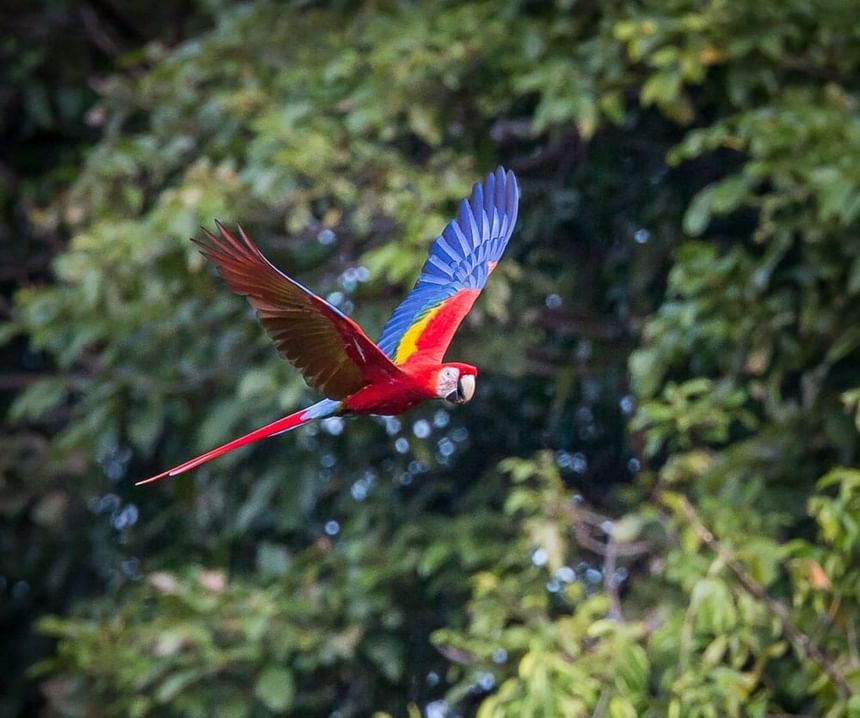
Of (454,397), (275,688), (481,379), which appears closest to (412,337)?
(454,397)

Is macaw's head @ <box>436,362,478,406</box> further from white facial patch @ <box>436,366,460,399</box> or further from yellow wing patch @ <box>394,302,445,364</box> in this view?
yellow wing patch @ <box>394,302,445,364</box>

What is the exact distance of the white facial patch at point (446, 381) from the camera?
2.85m

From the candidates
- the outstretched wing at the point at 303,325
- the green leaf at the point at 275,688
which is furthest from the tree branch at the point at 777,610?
the green leaf at the point at 275,688

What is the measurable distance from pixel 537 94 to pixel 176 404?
4.82ft

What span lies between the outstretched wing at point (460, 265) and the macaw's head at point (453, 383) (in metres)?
0.32

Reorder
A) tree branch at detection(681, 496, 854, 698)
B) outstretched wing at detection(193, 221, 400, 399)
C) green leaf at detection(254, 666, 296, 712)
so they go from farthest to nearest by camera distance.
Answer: green leaf at detection(254, 666, 296, 712)
tree branch at detection(681, 496, 854, 698)
outstretched wing at detection(193, 221, 400, 399)

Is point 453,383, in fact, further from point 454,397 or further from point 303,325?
point 303,325

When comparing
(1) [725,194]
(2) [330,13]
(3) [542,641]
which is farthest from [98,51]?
(3) [542,641]

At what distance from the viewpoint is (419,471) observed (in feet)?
16.5

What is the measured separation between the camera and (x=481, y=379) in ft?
16.3

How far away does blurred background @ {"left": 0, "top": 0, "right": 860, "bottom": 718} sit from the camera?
379 centimetres

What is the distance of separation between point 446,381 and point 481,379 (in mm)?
2129

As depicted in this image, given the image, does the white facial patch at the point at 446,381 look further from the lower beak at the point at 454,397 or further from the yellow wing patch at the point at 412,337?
the yellow wing patch at the point at 412,337

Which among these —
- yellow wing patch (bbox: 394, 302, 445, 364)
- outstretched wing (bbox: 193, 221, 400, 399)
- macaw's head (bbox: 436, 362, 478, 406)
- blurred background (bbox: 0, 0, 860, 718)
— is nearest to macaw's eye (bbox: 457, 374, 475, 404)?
macaw's head (bbox: 436, 362, 478, 406)
